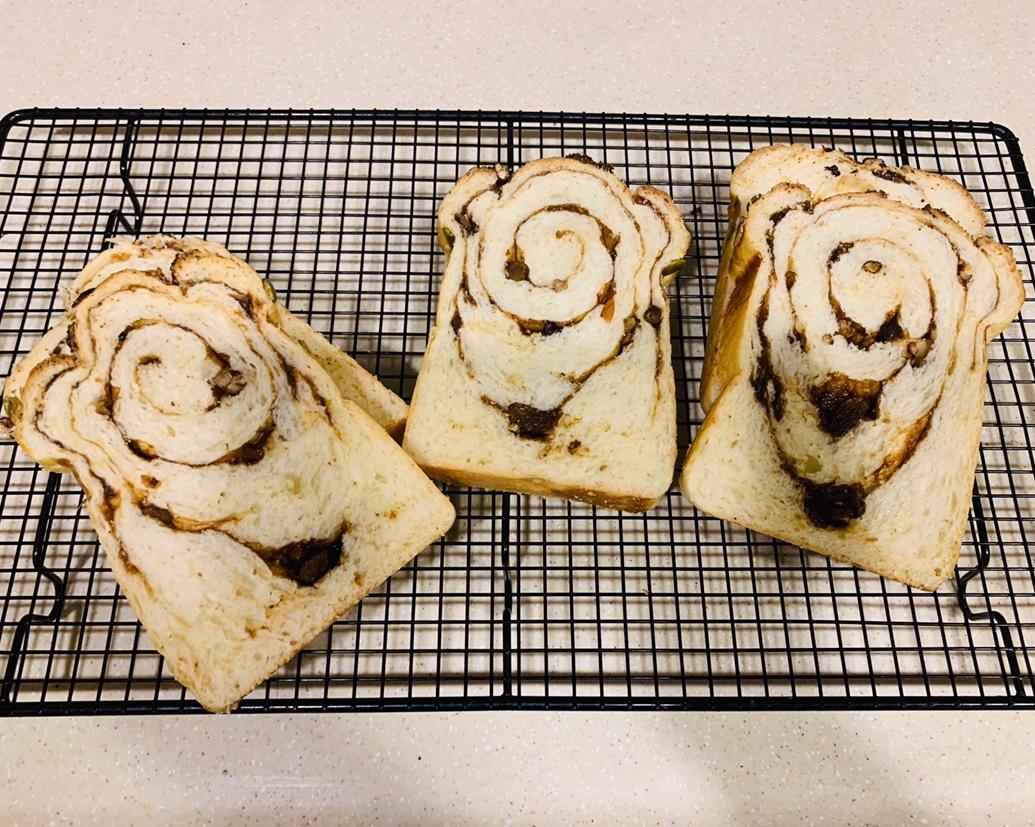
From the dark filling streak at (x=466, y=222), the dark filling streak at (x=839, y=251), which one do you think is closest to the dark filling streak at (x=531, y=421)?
the dark filling streak at (x=466, y=222)

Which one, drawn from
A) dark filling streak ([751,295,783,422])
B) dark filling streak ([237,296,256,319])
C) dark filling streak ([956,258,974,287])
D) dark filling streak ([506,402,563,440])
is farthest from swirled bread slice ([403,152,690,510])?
dark filling streak ([956,258,974,287])

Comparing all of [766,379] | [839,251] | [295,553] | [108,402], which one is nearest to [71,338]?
[108,402]

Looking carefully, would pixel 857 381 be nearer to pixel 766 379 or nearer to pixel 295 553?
pixel 766 379

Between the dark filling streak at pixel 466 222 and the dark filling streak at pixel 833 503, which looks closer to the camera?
the dark filling streak at pixel 833 503

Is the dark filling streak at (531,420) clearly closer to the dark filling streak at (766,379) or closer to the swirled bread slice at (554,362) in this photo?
the swirled bread slice at (554,362)

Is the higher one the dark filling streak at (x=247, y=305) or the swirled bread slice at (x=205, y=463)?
the dark filling streak at (x=247, y=305)

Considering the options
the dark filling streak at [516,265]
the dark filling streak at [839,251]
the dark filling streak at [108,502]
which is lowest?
the dark filling streak at [108,502]

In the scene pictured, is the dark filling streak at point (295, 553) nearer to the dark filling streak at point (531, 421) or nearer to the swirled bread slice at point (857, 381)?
the dark filling streak at point (531, 421)

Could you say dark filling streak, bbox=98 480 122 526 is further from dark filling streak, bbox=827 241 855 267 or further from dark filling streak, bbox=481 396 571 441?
dark filling streak, bbox=827 241 855 267
